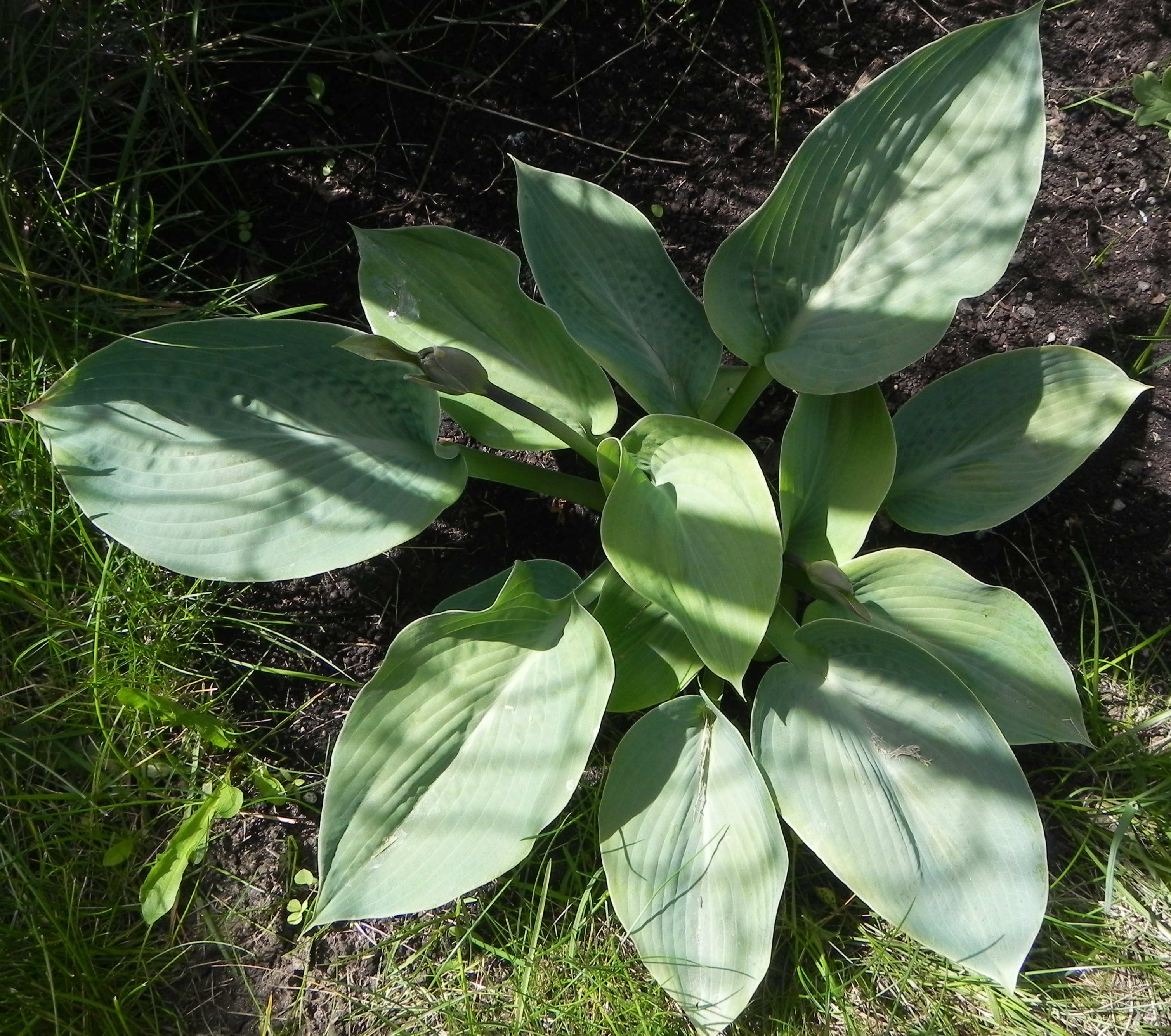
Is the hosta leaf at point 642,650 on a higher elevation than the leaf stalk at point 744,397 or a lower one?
lower

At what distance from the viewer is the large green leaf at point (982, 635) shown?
1.05 metres

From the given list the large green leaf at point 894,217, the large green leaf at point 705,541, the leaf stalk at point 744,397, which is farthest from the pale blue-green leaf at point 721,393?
the large green leaf at point 705,541

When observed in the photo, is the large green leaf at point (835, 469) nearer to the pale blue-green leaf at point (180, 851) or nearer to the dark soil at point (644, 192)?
the dark soil at point (644, 192)

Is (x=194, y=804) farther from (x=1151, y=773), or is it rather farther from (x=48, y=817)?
(x=1151, y=773)

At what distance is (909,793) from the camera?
40.1 inches

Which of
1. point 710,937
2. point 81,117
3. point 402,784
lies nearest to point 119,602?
point 402,784

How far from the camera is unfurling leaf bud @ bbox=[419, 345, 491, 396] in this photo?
0.88 metres

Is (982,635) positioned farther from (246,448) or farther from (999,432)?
(246,448)

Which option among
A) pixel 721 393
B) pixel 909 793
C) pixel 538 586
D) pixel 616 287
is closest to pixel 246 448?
pixel 538 586

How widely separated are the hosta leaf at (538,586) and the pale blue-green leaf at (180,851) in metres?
0.45

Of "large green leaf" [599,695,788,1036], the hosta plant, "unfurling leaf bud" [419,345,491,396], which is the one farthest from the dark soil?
"unfurling leaf bud" [419,345,491,396]

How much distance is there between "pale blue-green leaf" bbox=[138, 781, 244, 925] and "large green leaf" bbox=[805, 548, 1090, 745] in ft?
3.02

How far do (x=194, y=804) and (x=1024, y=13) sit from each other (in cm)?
145

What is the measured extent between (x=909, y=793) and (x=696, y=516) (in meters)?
0.40
